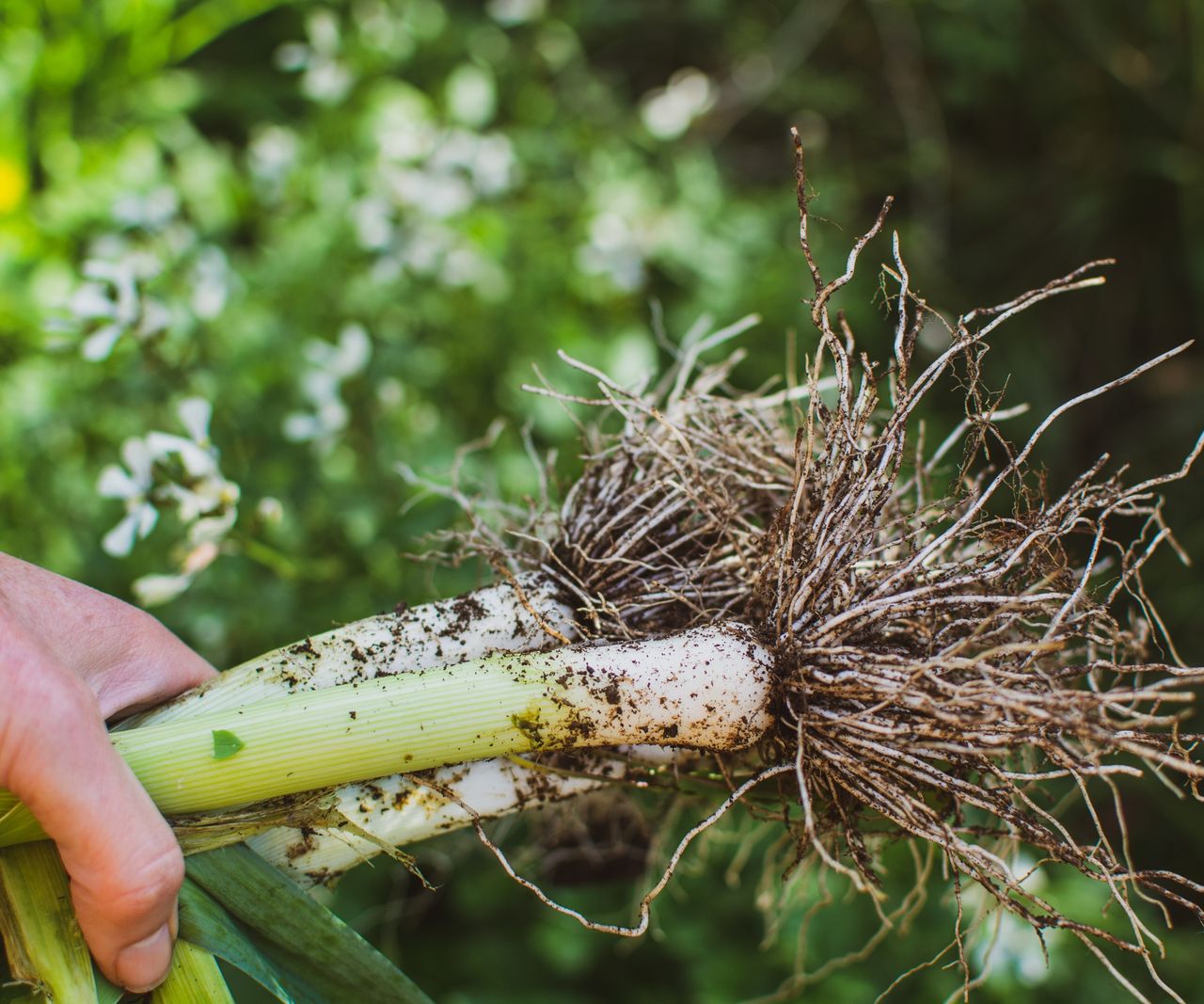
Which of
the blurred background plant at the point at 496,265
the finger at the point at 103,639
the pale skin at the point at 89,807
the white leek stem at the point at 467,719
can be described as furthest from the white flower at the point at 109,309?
the white leek stem at the point at 467,719

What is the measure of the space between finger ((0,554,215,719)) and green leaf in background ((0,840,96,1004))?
6.2 inches

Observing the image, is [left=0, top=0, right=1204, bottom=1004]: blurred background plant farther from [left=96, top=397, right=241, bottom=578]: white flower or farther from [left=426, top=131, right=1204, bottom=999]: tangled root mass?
[left=426, top=131, right=1204, bottom=999]: tangled root mass

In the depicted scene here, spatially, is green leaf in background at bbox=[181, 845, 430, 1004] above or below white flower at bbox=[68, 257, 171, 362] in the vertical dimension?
below

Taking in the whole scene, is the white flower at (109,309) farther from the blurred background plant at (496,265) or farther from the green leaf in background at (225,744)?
the green leaf in background at (225,744)

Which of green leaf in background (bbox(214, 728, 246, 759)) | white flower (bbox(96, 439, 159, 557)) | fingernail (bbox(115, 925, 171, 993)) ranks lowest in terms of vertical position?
fingernail (bbox(115, 925, 171, 993))

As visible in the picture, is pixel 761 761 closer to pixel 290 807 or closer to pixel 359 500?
pixel 290 807

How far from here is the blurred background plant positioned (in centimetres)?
165

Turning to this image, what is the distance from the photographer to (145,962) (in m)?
0.87

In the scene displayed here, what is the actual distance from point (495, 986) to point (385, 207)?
63.4 inches

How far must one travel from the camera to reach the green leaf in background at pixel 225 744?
2.97ft

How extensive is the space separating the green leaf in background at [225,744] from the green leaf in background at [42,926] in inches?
7.6

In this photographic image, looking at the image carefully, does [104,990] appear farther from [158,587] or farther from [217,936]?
[158,587]

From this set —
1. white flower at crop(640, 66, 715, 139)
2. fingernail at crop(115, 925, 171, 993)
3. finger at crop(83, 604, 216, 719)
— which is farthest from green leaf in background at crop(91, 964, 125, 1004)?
white flower at crop(640, 66, 715, 139)

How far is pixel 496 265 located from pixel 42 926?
5.19 feet
